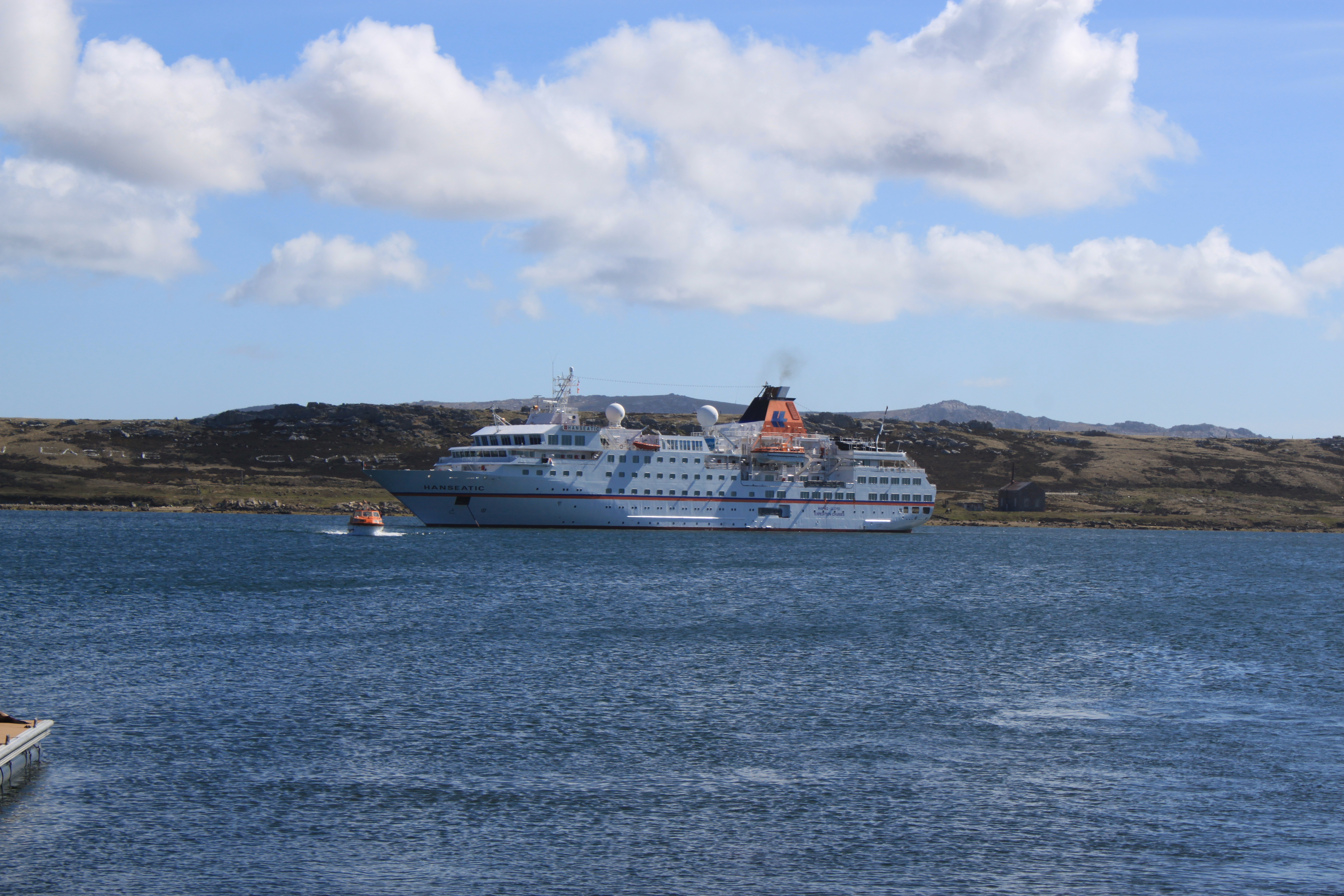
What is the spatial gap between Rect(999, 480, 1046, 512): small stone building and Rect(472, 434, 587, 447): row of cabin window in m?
79.5

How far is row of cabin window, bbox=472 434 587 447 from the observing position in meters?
96.3

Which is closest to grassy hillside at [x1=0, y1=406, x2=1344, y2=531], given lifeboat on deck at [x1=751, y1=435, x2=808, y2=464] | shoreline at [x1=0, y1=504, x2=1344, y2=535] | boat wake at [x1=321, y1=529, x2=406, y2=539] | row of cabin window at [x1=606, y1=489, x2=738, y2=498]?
shoreline at [x1=0, y1=504, x2=1344, y2=535]

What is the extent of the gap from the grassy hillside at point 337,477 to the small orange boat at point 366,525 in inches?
1699

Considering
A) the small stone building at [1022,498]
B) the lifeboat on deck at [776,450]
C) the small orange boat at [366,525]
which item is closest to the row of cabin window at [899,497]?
the lifeboat on deck at [776,450]

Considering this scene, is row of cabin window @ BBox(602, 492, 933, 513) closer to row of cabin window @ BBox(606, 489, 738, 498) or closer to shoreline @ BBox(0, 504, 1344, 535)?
row of cabin window @ BBox(606, 489, 738, 498)

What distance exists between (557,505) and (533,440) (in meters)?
5.94

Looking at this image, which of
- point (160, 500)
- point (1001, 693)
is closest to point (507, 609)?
point (1001, 693)

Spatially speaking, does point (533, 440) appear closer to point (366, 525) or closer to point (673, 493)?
point (673, 493)

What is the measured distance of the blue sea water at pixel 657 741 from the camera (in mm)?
19109

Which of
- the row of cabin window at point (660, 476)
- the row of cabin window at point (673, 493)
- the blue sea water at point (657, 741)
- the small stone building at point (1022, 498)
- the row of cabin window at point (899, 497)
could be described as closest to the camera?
the blue sea water at point (657, 741)

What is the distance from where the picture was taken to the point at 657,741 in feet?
89.1

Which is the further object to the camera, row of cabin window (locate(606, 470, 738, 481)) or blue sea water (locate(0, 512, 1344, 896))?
row of cabin window (locate(606, 470, 738, 481))

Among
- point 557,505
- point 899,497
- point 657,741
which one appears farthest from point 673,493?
point 657,741

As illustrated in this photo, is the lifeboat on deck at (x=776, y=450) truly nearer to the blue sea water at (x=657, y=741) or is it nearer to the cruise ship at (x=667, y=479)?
the cruise ship at (x=667, y=479)
